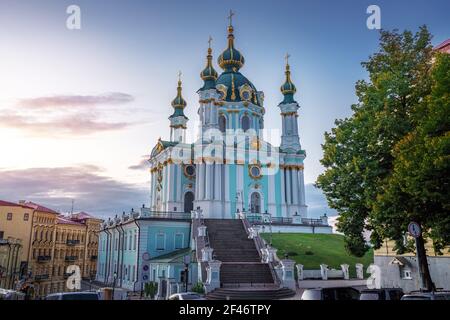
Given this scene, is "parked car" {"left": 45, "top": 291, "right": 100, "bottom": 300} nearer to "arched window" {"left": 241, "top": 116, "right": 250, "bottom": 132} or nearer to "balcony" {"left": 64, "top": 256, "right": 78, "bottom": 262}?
"arched window" {"left": 241, "top": 116, "right": 250, "bottom": 132}

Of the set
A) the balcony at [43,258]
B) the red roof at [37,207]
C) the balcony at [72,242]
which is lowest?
the balcony at [43,258]

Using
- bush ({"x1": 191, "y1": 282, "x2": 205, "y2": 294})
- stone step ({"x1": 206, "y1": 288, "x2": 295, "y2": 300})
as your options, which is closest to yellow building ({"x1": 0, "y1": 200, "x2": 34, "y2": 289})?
bush ({"x1": 191, "y1": 282, "x2": 205, "y2": 294})

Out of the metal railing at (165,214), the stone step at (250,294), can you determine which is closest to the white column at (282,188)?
the metal railing at (165,214)

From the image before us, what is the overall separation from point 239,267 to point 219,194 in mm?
20900

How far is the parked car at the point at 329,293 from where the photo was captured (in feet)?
50.4

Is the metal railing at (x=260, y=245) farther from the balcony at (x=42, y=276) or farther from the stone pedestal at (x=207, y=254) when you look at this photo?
the balcony at (x=42, y=276)

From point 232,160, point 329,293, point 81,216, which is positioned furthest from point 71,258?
point 329,293

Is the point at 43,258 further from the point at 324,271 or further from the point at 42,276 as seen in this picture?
the point at 324,271

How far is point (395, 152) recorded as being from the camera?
56.4ft

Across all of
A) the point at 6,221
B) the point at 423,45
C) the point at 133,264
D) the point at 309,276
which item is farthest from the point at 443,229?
the point at 6,221

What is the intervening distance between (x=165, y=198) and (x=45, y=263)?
21.5 metres

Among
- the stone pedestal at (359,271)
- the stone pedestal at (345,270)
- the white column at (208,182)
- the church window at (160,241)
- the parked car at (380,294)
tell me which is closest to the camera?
the parked car at (380,294)

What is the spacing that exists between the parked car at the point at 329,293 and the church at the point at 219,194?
1171cm

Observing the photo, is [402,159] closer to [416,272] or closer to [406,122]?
[406,122]
